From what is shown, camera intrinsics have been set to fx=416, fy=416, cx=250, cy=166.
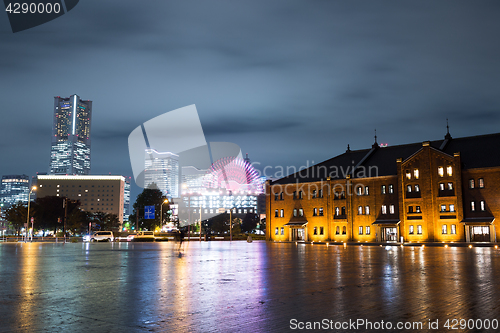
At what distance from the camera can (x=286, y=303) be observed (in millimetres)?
8633

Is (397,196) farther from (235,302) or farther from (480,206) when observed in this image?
(235,302)

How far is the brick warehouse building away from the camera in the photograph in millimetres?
56531

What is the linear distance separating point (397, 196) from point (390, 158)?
7.97m

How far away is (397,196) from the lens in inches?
2498

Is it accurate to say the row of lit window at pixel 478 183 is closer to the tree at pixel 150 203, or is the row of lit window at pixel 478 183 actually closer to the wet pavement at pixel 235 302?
the wet pavement at pixel 235 302

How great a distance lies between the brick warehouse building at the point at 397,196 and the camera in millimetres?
56531

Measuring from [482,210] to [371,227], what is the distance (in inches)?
614

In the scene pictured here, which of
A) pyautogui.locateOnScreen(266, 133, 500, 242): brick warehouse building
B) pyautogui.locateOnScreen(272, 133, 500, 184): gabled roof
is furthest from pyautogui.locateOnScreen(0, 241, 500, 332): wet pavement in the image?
pyautogui.locateOnScreen(272, 133, 500, 184): gabled roof

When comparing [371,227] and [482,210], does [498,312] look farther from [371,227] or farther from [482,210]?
[371,227]

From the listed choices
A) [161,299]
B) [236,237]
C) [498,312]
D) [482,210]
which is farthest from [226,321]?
[236,237]

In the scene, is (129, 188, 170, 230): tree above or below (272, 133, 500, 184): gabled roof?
below

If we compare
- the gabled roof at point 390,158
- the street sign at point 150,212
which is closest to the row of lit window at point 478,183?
the gabled roof at point 390,158

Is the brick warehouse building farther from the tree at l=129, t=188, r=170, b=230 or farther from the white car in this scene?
the tree at l=129, t=188, r=170, b=230

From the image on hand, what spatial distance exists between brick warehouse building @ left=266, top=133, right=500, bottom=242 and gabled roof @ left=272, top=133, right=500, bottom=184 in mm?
124
